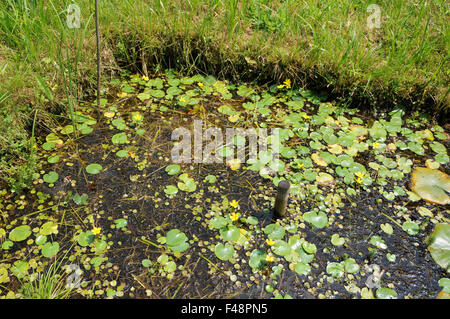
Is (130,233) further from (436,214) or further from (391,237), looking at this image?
(436,214)

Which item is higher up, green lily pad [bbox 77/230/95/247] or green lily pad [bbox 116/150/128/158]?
green lily pad [bbox 116/150/128/158]

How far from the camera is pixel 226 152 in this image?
256 cm

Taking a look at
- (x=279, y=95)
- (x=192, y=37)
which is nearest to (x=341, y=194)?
(x=279, y=95)

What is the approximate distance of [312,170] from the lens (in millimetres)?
2467

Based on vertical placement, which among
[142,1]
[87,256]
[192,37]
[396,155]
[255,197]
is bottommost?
[87,256]

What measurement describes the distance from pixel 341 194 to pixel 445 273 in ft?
2.34

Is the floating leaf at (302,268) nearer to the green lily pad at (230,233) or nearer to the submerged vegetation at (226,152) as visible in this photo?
the submerged vegetation at (226,152)

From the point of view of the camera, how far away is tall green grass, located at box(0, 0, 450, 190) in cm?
271

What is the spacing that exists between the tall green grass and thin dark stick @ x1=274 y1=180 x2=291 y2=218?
1.31 metres

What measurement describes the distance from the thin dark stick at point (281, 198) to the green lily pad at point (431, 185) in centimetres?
95

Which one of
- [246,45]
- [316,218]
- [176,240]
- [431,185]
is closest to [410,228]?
[431,185]

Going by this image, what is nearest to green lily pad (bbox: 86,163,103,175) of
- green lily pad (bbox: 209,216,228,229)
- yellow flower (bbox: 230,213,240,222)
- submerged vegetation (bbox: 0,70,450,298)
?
submerged vegetation (bbox: 0,70,450,298)

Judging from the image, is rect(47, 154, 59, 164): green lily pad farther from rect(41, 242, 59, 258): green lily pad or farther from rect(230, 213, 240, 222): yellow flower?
rect(230, 213, 240, 222): yellow flower

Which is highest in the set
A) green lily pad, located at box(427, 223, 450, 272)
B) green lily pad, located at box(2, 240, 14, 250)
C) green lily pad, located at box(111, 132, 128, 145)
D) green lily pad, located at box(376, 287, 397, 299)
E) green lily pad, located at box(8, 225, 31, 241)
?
green lily pad, located at box(111, 132, 128, 145)
